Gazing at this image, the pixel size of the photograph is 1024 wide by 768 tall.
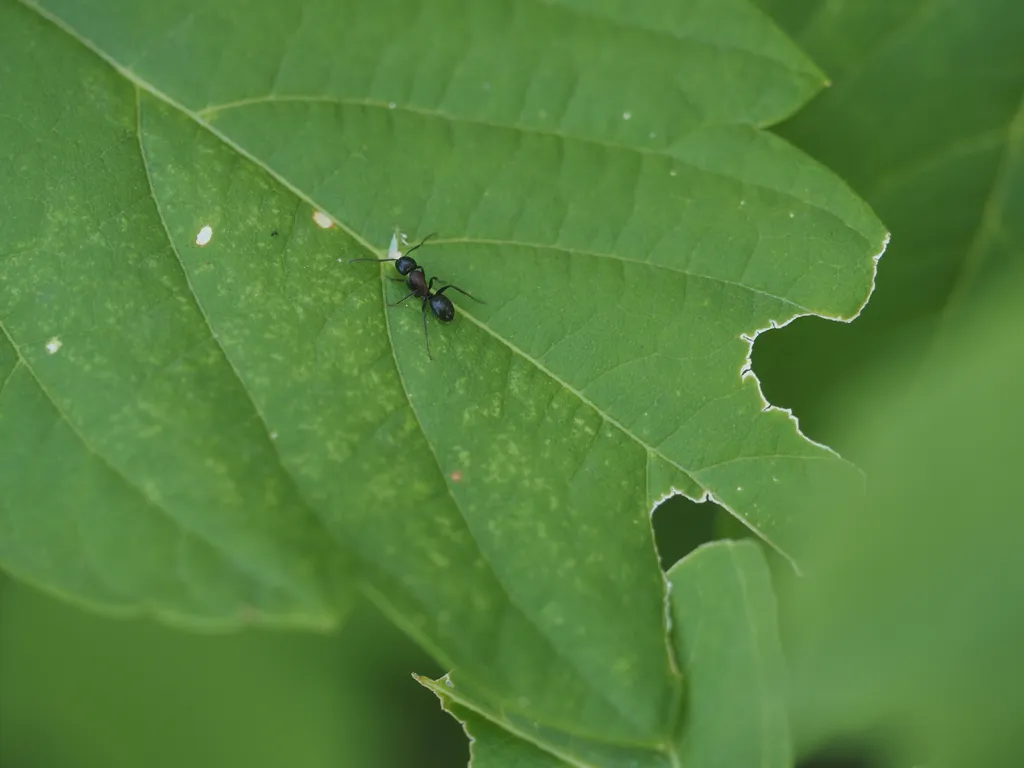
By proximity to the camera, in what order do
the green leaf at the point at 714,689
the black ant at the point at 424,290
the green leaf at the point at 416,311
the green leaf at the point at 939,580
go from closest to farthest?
the green leaf at the point at 939,580 → the green leaf at the point at 416,311 → the green leaf at the point at 714,689 → the black ant at the point at 424,290

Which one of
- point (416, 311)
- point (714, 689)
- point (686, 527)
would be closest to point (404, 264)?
point (416, 311)

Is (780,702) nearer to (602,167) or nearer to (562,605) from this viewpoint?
(562,605)

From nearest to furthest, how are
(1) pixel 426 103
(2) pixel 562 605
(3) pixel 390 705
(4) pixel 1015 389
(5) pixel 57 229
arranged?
1. (4) pixel 1015 389
2. (2) pixel 562 605
3. (5) pixel 57 229
4. (1) pixel 426 103
5. (3) pixel 390 705

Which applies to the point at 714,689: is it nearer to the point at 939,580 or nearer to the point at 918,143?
the point at 939,580

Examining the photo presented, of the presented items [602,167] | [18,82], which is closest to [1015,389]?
[602,167]

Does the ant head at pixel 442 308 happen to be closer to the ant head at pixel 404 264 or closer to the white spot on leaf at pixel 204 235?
the ant head at pixel 404 264

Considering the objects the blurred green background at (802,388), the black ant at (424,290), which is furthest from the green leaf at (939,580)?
the black ant at (424,290)

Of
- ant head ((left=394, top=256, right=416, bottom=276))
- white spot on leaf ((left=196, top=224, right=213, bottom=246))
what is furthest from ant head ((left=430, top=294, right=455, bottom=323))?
white spot on leaf ((left=196, top=224, right=213, bottom=246))
